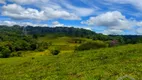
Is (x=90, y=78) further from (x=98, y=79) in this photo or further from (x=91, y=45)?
(x=91, y=45)

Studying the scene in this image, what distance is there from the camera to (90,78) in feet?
75.2

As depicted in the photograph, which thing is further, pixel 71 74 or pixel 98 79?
→ pixel 71 74

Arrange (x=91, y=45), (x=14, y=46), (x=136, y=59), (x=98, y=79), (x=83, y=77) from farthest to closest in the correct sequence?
(x=14, y=46)
(x=91, y=45)
(x=136, y=59)
(x=83, y=77)
(x=98, y=79)

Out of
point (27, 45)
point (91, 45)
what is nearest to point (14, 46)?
point (27, 45)

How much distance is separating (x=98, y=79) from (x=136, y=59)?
33.1 feet

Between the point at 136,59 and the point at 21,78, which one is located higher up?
the point at 136,59

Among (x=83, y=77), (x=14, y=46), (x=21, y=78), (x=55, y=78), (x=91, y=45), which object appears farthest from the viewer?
(x=14, y=46)

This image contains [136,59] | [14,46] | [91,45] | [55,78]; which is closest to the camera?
[55,78]

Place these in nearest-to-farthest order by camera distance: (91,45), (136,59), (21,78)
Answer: (21,78), (136,59), (91,45)

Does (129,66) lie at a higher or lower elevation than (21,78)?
higher

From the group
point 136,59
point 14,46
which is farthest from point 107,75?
point 14,46

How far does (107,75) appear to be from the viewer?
76.4 ft

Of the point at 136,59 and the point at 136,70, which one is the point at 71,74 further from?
the point at 136,59

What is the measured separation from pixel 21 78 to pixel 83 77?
27.5 feet
